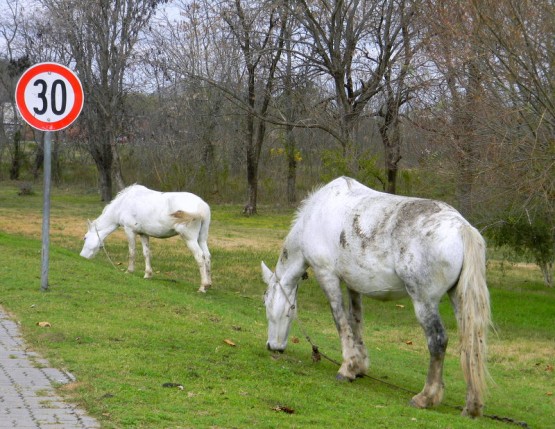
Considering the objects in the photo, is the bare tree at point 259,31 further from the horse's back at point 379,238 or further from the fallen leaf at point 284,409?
the fallen leaf at point 284,409

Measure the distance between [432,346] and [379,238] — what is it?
42.9 inches

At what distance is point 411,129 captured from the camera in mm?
19062

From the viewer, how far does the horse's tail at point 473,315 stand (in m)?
7.99

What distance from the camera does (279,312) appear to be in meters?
10.1

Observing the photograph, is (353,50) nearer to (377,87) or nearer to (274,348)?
(377,87)

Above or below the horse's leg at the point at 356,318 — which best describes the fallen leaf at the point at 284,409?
below

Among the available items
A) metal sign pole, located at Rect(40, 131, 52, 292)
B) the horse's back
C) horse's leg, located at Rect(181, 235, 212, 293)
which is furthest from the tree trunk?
the horse's back

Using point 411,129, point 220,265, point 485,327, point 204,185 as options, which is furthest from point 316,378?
point 204,185

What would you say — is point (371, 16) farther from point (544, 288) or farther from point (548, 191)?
point (548, 191)

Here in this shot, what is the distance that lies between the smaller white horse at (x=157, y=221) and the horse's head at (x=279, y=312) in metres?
8.18

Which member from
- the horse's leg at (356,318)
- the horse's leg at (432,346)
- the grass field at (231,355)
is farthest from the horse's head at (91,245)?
the horse's leg at (432,346)

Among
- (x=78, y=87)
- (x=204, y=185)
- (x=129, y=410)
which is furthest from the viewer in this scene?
(x=204, y=185)

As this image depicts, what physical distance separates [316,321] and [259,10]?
971 cm

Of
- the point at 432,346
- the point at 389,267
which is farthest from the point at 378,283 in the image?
the point at 432,346
